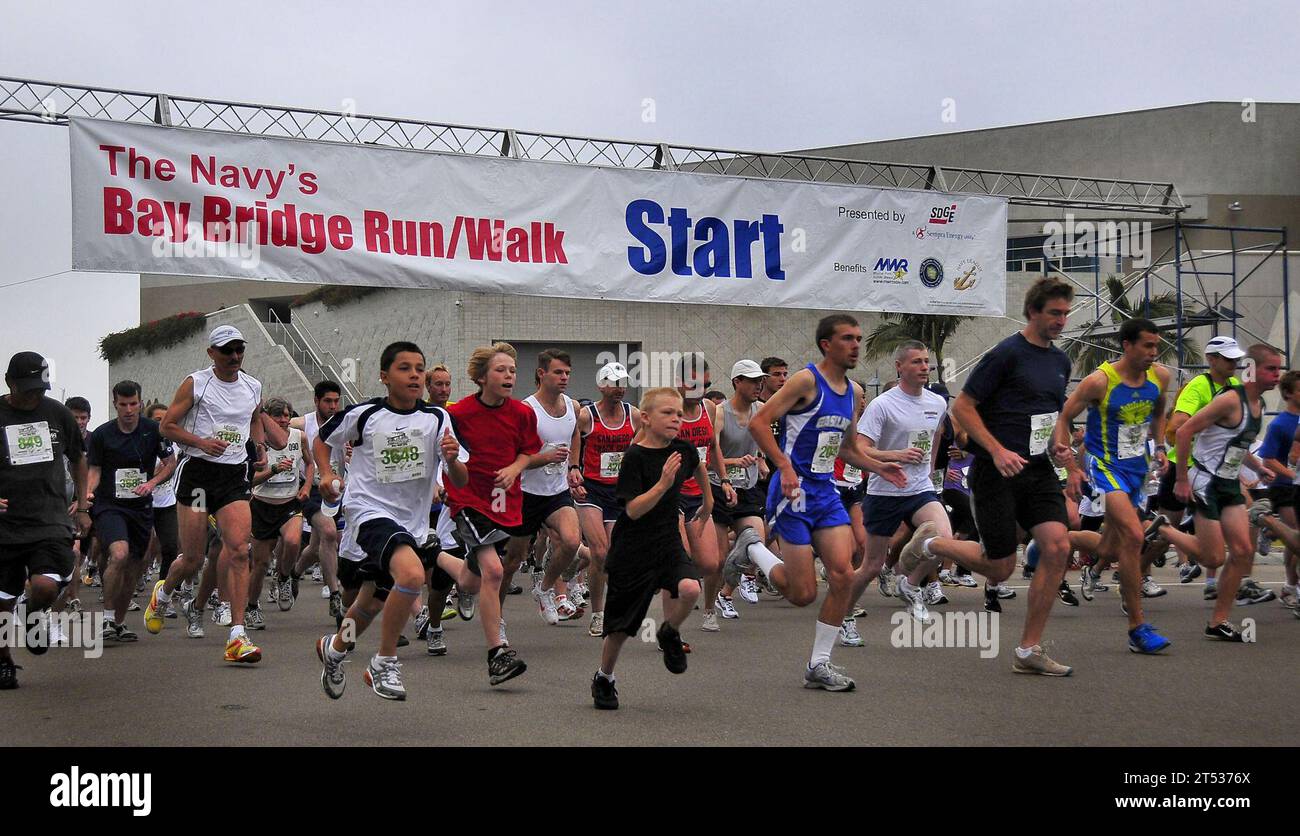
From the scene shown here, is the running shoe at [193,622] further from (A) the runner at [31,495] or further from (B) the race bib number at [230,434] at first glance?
(A) the runner at [31,495]

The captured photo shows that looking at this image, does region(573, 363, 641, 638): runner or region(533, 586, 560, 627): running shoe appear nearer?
region(573, 363, 641, 638): runner

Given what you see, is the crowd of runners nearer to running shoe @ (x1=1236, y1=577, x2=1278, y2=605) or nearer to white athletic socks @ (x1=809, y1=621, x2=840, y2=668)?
white athletic socks @ (x1=809, y1=621, x2=840, y2=668)

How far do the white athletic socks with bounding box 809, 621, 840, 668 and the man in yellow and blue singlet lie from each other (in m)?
1.94

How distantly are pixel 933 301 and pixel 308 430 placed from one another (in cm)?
998

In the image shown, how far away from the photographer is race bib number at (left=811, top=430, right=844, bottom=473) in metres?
7.83

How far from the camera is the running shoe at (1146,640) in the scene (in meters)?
8.77

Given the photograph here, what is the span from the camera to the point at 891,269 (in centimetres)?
1961

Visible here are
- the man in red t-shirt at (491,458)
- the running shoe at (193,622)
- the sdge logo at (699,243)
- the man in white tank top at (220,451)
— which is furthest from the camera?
the sdge logo at (699,243)

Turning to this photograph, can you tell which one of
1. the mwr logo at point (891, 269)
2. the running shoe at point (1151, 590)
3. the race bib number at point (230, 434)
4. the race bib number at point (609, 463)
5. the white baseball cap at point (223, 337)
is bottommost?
the running shoe at point (1151, 590)

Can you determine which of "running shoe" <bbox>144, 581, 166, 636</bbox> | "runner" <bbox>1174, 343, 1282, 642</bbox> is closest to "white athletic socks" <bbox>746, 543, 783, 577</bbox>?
"runner" <bbox>1174, 343, 1282, 642</bbox>

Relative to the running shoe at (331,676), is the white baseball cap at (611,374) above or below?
above

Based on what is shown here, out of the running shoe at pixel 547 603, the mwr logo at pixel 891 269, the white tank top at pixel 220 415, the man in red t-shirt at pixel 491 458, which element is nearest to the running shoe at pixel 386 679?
the man in red t-shirt at pixel 491 458

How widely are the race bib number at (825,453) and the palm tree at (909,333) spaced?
20.9m
